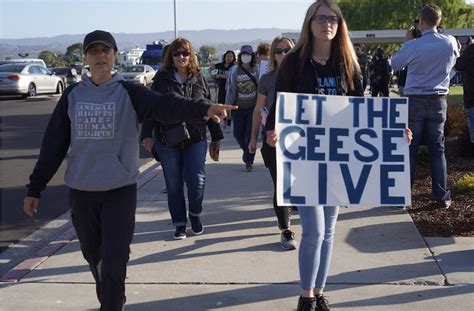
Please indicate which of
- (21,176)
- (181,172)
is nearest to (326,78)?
(181,172)

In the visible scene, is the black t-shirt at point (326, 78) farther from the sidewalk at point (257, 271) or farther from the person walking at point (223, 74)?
the person walking at point (223, 74)

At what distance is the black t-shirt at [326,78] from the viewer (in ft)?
13.5

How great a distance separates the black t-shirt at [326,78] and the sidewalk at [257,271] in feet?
4.81

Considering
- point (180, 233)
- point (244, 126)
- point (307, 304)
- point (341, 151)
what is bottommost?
point (180, 233)

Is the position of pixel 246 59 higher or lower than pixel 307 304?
higher

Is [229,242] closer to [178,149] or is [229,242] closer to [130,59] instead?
[178,149]

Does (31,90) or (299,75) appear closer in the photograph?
(299,75)

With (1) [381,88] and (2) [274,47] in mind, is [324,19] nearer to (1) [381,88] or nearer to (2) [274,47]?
(2) [274,47]

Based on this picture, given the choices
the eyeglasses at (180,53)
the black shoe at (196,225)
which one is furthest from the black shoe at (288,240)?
the eyeglasses at (180,53)

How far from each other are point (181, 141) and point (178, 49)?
2.66 ft

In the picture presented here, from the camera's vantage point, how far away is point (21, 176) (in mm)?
10031

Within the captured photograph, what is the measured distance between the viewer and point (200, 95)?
19.5ft

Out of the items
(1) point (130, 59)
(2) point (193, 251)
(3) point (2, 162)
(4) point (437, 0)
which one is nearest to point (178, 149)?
(2) point (193, 251)

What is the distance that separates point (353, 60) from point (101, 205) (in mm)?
1812
